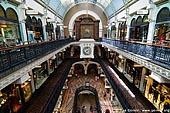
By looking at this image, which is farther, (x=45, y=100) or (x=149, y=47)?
(x=45, y=100)

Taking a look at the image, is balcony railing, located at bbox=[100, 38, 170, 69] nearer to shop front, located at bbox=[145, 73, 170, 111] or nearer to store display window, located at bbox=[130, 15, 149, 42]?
shop front, located at bbox=[145, 73, 170, 111]

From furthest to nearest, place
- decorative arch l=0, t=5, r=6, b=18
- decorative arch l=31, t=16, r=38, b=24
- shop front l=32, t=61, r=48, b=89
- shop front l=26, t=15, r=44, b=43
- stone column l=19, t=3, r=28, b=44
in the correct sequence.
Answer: decorative arch l=31, t=16, r=38, b=24 < shop front l=26, t=15, r=44, b=43 < shop front l=32, t=61, r=48, b=89 < stone column l=19, t=3, r=28, b=44 < decorative arch l=0, t=5, r=6, b=18

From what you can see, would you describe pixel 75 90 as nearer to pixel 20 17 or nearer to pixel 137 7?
pixel 20 17

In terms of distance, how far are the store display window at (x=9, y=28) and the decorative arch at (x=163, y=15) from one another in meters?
9.17

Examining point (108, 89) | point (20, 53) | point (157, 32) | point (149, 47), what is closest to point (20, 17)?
point (20, 53)

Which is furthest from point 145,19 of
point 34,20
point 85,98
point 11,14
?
point 85,98

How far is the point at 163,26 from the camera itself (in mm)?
7352

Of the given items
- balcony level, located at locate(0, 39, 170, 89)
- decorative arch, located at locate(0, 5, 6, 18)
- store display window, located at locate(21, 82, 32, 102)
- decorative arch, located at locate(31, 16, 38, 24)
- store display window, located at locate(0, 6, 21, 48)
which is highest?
decorative arch, located at locate(31, 16, 38, 24)

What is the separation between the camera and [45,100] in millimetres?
7102

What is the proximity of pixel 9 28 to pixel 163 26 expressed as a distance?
31.6 feet

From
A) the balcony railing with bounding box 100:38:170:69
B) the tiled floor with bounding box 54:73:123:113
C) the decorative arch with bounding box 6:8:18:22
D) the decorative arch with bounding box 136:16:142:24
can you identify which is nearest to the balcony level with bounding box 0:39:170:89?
the balcony railing with bounding box 100:38:170:69

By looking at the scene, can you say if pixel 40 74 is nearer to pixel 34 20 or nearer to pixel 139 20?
pixel 34 20

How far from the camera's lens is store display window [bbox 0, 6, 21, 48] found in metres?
6.46

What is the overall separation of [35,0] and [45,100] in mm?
8791
